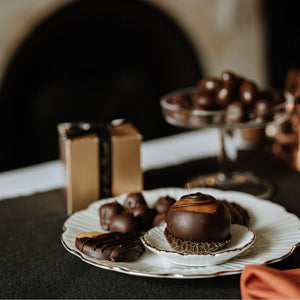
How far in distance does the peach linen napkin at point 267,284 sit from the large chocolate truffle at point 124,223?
0.25m

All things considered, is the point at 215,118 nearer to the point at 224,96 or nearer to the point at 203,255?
the point at 224,96

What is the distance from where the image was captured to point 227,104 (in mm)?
1189

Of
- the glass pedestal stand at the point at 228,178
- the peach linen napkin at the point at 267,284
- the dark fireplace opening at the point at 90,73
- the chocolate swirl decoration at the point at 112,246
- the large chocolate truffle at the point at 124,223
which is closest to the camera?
the peach linen napkin at the point at 267,284

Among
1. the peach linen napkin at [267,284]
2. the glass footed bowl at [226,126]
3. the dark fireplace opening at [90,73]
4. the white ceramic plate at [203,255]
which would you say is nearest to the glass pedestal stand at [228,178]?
the glass footed bowl at [226,126]

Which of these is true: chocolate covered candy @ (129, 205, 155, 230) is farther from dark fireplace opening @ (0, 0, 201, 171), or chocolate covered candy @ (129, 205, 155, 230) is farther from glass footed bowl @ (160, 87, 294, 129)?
dark fireplace opening @ (0, 0, 201, 171)

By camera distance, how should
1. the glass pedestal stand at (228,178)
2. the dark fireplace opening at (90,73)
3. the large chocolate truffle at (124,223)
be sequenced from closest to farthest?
the large chocolate truffle at (124,223) < the glass pedestal stand at (228,178) < the dark fireplace opening at (90,73)

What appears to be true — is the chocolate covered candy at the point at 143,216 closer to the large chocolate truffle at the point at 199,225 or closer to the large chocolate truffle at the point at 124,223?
the large chocolate truffle at the point at 124,223

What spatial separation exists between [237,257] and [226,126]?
416 millimetres

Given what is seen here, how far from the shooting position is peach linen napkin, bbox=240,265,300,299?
709mm

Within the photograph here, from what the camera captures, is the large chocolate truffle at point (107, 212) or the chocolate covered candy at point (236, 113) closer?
the large chocolate truffle at point (107, 212)

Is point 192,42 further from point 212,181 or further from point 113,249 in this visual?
point 113,249

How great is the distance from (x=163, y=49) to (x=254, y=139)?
118cm

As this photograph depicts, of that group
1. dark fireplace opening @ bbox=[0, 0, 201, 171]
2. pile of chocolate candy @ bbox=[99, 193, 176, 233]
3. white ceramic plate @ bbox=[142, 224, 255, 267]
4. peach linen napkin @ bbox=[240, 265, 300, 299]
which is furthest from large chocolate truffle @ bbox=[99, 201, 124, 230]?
dark fireplace opening @ bbox=[0, 0, 201, 171]

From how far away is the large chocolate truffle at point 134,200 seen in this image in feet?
3.35
